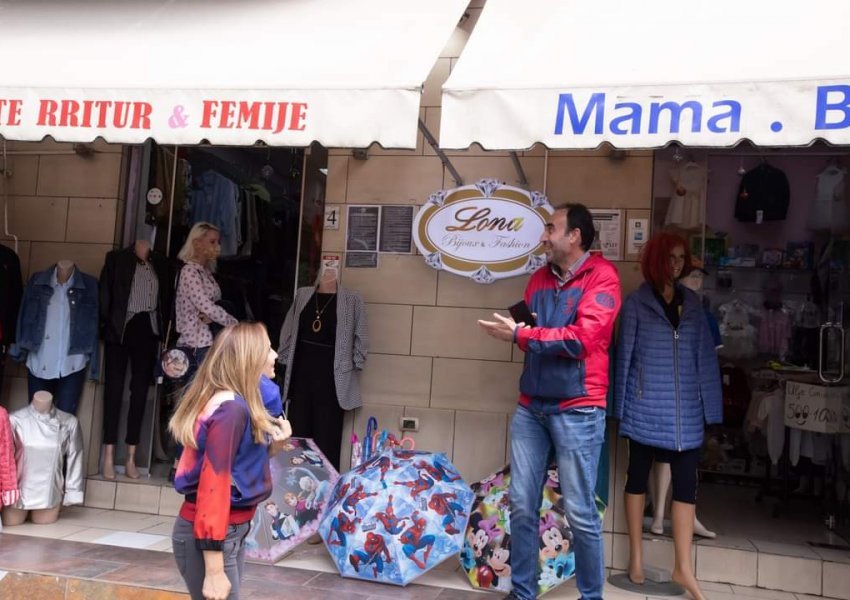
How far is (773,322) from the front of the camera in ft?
22.9

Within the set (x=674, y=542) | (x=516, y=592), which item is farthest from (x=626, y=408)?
(x=516, y=592)

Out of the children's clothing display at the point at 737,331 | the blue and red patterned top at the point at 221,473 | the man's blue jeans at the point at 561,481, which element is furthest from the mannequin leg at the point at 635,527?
the children's clothing display at the point at 737,331

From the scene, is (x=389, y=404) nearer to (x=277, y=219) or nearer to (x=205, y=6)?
(x=277, y=219)

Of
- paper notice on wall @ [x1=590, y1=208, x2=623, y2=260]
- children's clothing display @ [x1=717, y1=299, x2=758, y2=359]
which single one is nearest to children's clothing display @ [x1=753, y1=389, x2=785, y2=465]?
children's clothing display @ [x1=717, y1=299, x2=758, y2=359]

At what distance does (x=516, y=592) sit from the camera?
3936 millimetres

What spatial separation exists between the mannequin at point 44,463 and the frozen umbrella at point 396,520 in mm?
2102

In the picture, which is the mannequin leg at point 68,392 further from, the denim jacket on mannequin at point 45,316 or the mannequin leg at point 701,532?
the mannequin leg at point 701,532

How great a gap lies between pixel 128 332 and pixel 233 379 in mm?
3536

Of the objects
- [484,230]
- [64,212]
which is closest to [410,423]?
[484,230]

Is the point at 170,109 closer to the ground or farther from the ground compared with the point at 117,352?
farther from the ground

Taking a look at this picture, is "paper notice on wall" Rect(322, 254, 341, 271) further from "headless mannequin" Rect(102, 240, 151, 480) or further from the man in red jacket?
the man in red jacket

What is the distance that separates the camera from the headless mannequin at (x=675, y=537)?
4.31 meters

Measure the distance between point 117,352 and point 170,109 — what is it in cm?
248

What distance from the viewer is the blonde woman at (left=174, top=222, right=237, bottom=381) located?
223 inches
